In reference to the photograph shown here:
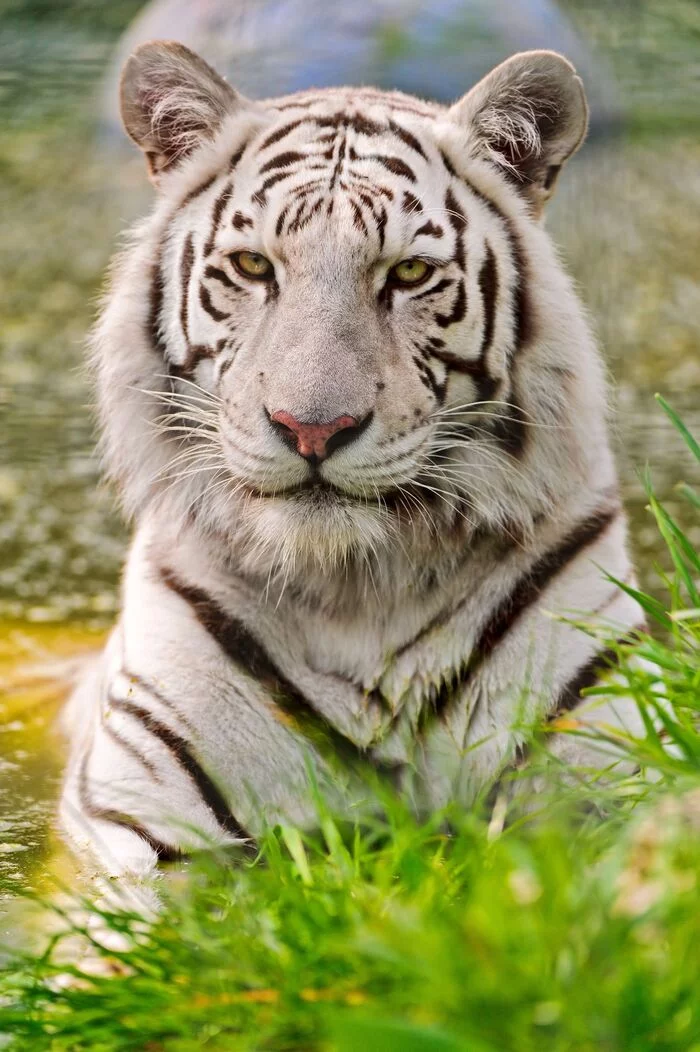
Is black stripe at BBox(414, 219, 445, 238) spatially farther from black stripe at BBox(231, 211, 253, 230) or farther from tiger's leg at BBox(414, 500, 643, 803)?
tiger's leg at BBox(414, 500, 643, 803)

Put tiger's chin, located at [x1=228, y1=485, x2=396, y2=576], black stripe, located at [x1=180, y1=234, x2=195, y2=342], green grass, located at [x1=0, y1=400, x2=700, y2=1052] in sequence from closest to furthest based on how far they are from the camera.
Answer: green grass, located at [x1=0, y1=400, x2=700, y2=1052]
tiger's chin, located at [x1=228, y1=485, x2=396, y2=576]
black stripe, located at [x1=180, y1=234, x2=195, y2=342]

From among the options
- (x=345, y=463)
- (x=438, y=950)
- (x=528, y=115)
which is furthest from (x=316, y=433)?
(x=438, y=950)

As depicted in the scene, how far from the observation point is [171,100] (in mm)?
2152

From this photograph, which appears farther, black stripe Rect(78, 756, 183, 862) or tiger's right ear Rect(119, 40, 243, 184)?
tiger's right ear Rect(119, 40, 243, 184)

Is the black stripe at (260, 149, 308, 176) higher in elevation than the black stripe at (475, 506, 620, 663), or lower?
higher

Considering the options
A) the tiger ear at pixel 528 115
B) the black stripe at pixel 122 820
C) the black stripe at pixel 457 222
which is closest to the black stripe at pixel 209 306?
the black stripe at pixel 457 222

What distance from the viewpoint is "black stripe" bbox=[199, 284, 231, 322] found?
2.02 metres

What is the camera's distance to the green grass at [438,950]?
1037 mm

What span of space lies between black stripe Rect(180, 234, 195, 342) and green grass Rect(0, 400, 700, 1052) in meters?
0.86

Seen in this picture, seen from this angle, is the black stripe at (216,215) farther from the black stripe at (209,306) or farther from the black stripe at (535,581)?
the black stripe at (535,581)

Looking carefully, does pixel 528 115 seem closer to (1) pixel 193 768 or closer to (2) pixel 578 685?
(2) pixel 578 685

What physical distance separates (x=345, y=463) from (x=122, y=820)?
580 millimetres

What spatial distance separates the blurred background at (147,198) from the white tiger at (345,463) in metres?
0.22

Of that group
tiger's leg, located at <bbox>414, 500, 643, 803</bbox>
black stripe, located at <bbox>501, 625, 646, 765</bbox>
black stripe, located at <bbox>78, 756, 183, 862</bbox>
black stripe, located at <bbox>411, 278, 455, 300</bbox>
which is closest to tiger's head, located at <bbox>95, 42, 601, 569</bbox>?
black stripe, located at <bbox>411, 278, 455, 300</bbox>
